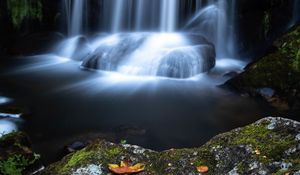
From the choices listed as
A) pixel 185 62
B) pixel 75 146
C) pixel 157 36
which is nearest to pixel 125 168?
pixel 75 146

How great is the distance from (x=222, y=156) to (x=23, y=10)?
11.8 m

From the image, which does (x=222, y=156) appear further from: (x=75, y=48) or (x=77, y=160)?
(x=75, y=48)

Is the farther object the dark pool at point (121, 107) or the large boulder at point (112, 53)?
the large boulder at point (112, 53)

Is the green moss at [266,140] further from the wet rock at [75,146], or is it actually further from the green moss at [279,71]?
the green moss at [279,71]

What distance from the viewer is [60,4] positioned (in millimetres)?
13297

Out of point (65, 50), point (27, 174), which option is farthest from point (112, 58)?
point (27, 174)

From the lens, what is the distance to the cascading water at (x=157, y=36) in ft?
33.6

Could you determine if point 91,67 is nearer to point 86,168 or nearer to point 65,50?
→ point 65,50

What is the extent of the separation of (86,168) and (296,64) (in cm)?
697

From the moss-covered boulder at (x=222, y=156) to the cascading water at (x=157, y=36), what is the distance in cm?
765

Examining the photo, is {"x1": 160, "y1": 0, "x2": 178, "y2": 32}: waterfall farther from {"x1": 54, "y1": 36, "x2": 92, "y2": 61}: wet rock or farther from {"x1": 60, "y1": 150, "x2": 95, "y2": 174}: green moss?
{"x1": 60, "y1": 150, "x2": 95, "y2": 174}: green moss

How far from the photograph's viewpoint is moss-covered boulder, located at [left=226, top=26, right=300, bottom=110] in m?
7.89

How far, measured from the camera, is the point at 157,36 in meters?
11.8

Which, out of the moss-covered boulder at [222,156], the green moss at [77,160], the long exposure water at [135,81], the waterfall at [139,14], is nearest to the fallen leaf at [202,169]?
the moss-covered boulder at [222,156]
